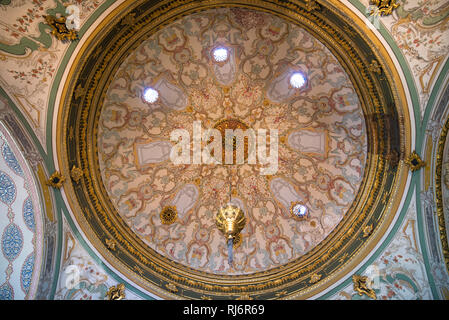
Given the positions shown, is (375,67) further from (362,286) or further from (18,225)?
(18,225)

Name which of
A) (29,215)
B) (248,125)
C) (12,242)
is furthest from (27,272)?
(248,125)

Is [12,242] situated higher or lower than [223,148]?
lower

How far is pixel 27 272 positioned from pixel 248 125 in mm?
7172

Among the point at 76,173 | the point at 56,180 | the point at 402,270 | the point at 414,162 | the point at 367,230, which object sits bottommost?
the point at 402,270

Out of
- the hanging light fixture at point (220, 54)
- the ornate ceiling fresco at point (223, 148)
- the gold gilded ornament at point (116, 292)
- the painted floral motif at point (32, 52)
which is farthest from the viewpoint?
the hanging light fixture at point (220, 54)

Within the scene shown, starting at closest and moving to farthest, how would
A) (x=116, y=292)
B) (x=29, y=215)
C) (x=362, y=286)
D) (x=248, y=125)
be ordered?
(x=29, y=215) < (x=362, y=286) < (x=116, y=292) < (x=248, y=125)

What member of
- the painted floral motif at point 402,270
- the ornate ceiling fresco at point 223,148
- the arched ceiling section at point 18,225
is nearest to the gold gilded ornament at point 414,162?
the ornate ceiling fresco at point 223,148

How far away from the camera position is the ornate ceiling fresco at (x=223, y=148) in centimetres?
850

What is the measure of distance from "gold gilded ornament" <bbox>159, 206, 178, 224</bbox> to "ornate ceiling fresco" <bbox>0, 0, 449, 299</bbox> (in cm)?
4

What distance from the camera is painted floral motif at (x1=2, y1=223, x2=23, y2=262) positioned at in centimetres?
904

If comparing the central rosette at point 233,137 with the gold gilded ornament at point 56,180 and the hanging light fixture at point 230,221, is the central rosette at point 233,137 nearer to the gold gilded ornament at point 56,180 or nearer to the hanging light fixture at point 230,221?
the hanging light fixture at point 230,221

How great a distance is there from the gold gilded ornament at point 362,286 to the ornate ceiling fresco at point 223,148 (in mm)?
35

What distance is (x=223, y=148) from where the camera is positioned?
41.5 ft

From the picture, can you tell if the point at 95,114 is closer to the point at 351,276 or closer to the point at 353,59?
the point at 353,59
